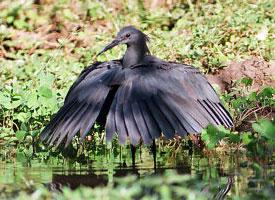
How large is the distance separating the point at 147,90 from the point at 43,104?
1.67 metres

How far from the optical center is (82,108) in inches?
299

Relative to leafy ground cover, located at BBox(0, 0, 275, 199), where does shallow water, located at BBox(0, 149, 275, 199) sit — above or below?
below

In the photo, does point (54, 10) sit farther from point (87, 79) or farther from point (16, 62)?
point (87, 79)

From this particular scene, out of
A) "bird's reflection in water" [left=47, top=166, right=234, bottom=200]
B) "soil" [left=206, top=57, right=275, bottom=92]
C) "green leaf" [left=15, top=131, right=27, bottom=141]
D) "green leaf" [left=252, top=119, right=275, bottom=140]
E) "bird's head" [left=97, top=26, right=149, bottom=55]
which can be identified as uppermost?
"bird's head" [left=97, top=26, right=149, bottom=55]

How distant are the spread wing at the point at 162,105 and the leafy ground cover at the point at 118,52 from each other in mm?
290

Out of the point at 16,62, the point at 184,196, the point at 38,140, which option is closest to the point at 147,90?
the point at 38,140

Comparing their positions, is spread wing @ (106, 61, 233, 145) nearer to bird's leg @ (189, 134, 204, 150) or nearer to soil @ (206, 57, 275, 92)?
bird's leg @ (189, 134, 204, 150)

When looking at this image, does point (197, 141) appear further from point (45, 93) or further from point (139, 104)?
point (45, 93)

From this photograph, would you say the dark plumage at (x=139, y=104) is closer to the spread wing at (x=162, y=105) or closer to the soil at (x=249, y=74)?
the spread wing at (x=162, y=105)

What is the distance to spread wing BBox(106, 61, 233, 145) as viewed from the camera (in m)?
7.13

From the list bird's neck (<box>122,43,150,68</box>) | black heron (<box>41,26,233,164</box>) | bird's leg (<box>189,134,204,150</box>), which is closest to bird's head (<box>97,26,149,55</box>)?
bird's neck (<box>122,43,150,68</box>)

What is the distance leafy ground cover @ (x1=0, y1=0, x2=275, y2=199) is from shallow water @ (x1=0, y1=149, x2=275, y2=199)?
19cm

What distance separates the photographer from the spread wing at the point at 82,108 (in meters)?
7.41

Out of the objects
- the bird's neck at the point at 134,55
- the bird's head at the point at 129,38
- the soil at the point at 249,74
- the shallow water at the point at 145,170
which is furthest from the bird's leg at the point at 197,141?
the soil at the point at 249,74
